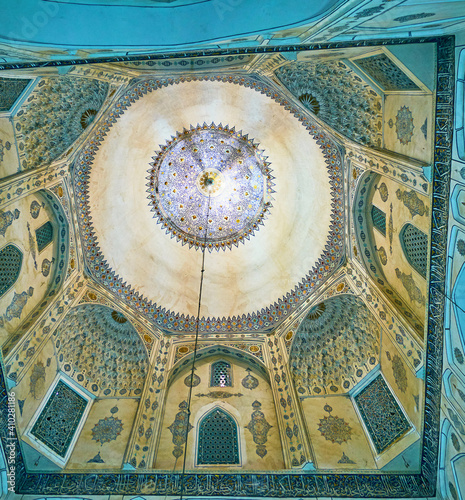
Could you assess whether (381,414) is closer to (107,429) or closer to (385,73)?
(107,429)

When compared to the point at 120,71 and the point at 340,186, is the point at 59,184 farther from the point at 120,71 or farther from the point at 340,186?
the point at 340,186

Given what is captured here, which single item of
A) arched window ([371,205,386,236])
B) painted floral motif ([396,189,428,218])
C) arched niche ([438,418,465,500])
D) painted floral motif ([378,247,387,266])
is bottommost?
arched niche ([438,418,465,500])

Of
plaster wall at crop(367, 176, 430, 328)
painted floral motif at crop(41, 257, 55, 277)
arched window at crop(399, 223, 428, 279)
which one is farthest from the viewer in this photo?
painted floral motif at crop(41, 257, 55, 277)

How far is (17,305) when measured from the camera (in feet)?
22.7

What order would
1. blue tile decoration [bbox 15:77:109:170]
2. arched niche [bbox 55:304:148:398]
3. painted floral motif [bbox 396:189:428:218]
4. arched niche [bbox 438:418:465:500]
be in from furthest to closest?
1. arched niche [bbox 55:304:148:398]
2. blue tile decoration [bbox 15:77:109:170]
3. painted floral motif [bbox 396:189:428:218]
4. arched niche [bbox 438:418:465:500]

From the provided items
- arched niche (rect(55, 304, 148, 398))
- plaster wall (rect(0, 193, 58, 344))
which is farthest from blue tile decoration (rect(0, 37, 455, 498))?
arched niche (rect(55, 304, 148, 398))

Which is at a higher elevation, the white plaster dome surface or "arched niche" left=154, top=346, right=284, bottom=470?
the white plaster dome surface

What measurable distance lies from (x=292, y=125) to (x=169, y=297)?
503cm

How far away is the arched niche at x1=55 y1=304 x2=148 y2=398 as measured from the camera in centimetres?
799

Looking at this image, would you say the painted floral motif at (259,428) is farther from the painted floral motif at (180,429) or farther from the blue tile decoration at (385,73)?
the blue tile decoration at (385,73)

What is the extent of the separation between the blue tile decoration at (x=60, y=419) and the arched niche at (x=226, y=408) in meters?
1.70

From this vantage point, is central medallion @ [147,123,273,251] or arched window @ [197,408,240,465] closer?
arched window @ [197,408,240,465]

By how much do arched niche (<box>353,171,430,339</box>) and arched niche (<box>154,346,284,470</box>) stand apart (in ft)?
11.1

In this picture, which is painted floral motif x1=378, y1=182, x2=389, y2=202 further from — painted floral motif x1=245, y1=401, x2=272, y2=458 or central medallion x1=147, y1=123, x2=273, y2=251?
painted floral motif x1=245, y1=401, x2=272, y2=458
